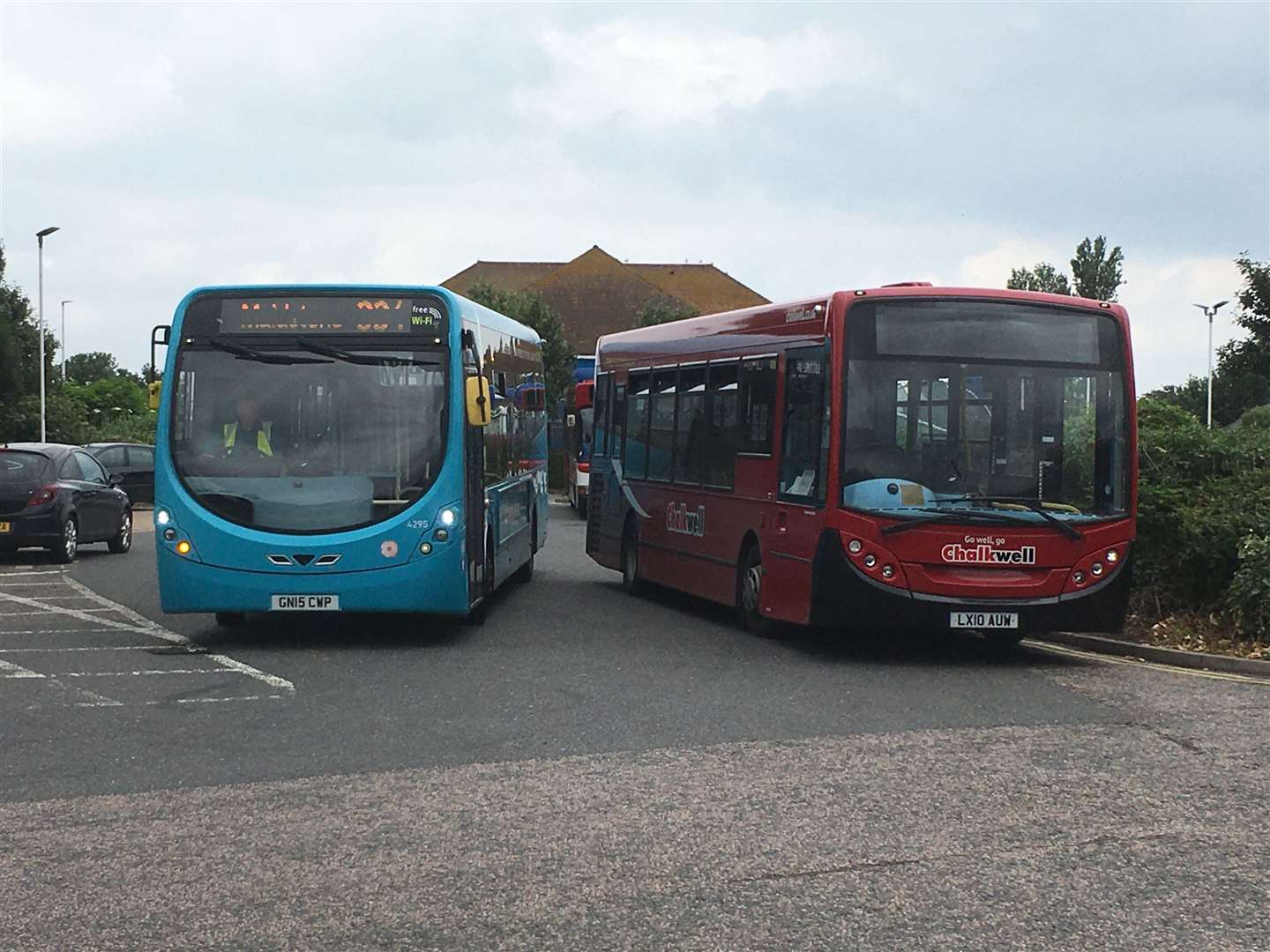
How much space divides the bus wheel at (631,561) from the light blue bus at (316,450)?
15.7ft

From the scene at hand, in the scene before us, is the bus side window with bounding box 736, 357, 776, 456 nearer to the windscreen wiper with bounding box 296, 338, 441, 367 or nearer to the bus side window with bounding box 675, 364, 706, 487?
the bus side window with bounding box 675, 364, 706, 487

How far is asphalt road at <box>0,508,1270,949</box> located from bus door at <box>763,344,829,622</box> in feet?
1.74

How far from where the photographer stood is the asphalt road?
19.6 ft

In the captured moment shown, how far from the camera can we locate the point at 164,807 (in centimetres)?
785

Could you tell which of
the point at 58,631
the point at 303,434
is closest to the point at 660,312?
the point at 58,631

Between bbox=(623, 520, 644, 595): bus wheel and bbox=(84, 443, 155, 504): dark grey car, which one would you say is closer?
bbox=(623, 520, 644, 595): bus wheel

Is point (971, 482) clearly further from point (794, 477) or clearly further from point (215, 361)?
point (215, 361)

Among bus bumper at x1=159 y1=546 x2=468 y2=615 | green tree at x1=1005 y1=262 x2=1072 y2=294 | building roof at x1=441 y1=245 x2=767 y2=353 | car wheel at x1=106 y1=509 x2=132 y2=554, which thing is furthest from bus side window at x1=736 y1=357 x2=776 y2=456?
building roof at x1=441 y1=245 x2=767 y2=353

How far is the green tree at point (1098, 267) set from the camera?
67.9m

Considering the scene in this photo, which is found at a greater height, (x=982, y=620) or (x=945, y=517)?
(x=945, y=517)

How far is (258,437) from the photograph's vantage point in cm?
1394

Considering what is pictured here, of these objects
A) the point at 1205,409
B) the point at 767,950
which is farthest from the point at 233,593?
the point at 1205,409

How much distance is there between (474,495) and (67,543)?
11647mm

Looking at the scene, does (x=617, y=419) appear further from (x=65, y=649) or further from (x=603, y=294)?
(x=603, y=294)
